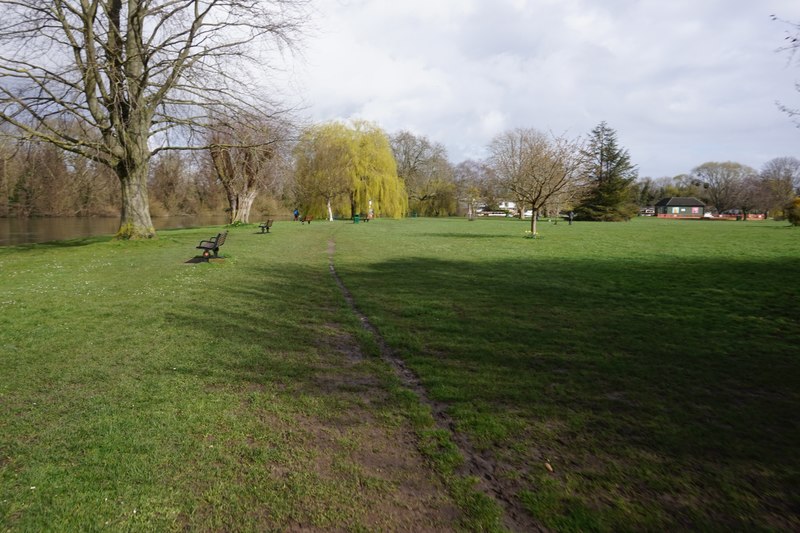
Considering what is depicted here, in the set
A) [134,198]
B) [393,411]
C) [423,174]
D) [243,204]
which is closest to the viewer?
[393,411]

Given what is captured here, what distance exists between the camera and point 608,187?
Result: 62.0 metres

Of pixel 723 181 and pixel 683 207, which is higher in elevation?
pixel 723 181

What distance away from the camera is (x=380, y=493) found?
296 centimetres

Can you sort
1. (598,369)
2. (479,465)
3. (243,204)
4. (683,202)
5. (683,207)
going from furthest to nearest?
(683,202)
(683,207)
(243,204)
(598,369)
(479,465)

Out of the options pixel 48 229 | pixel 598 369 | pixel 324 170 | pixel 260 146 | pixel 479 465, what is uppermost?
pixel 324 170


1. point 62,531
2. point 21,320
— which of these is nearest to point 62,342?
point 21,320

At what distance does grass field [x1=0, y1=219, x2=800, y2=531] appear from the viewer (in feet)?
9.27

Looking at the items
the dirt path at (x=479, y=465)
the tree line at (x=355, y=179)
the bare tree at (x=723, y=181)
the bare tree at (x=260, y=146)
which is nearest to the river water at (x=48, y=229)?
the tree line at (x=355, y=179)

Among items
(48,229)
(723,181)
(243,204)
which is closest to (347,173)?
(243,204)

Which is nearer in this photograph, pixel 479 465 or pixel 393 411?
pixel 479 465

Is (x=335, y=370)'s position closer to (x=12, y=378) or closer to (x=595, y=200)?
(x=12, y=378)

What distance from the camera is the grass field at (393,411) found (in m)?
2.82

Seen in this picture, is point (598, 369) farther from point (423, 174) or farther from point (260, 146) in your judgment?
point (423, 174)

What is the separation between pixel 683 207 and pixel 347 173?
8343 centimetres
